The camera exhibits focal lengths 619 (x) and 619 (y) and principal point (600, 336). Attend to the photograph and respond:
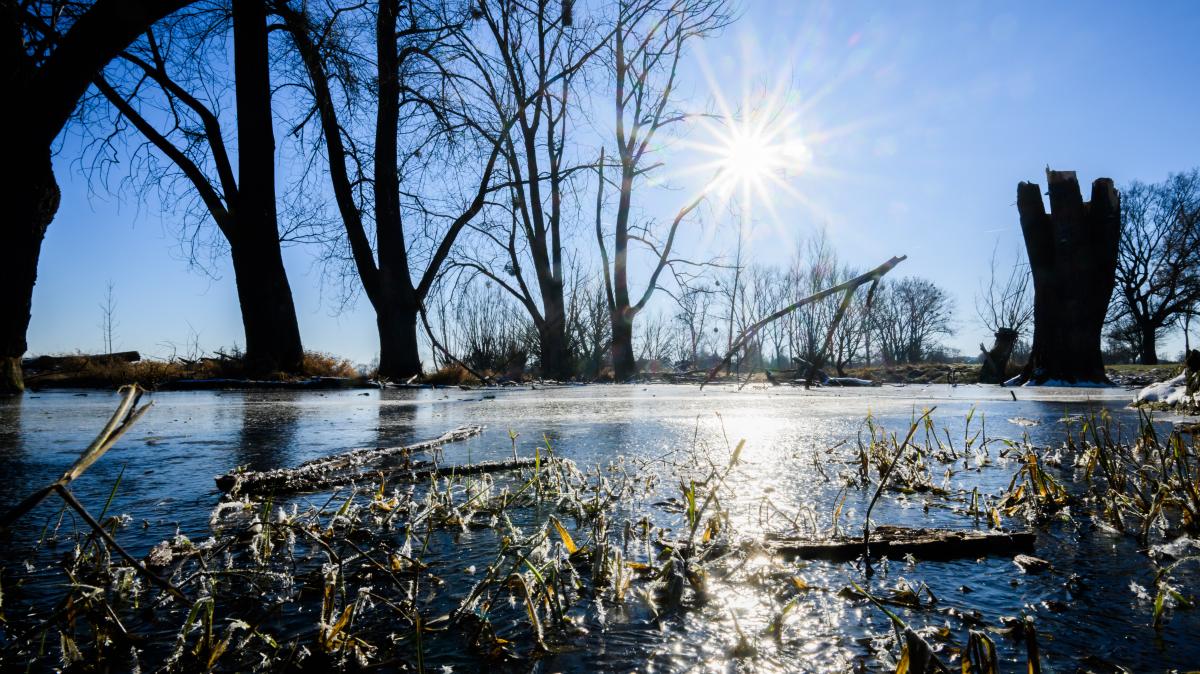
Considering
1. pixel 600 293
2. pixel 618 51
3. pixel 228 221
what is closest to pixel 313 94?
pixel 228 221

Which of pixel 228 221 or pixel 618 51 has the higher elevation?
pixel 618 51

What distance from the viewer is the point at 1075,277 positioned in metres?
12.7

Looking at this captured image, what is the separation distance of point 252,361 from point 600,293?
19.1 meters

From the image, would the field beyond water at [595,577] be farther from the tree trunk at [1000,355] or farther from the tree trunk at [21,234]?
the tree trunk at [1000,355]

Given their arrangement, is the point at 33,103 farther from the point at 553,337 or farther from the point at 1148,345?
the point at 1148,345

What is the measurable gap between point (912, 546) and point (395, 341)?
11246 mm

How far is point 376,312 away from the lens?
11.8m

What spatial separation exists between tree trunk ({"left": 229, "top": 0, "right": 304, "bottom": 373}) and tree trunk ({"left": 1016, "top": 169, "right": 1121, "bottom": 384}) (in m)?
14.5

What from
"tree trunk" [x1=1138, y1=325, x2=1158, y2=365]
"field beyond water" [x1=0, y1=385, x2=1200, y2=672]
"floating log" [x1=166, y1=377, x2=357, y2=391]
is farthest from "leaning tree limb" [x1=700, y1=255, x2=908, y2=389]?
"tree trunk" [x1=1138, y1=325, x2=1158, y2=365]

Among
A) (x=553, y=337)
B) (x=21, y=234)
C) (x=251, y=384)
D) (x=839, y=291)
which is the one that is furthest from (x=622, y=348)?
(x=839, y=291)

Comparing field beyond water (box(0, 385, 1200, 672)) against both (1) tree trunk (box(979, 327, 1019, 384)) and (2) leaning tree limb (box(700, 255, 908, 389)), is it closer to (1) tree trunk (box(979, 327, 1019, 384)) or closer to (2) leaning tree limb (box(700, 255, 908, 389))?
(2) leaning tree limb (box(700, 255, 908, 389))

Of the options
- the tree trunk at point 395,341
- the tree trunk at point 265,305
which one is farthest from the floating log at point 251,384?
the tree trunk at point 395,341

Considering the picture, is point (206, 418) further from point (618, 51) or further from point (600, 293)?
point (600, 293)

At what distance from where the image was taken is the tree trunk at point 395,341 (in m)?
11.5
